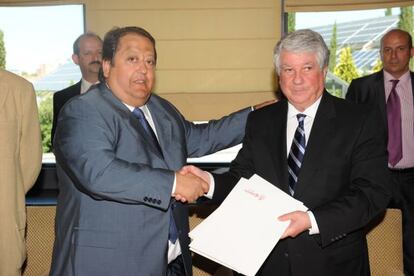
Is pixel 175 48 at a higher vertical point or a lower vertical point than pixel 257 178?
higher

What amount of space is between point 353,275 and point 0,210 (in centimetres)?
173

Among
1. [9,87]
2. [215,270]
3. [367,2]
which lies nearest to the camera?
[9,87]

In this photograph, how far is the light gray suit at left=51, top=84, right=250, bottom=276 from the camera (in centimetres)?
229

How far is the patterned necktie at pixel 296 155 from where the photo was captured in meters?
2.37

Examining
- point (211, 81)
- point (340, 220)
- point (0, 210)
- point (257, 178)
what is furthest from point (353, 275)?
point (211, 81)

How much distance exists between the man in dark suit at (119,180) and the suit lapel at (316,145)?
472 millimetres

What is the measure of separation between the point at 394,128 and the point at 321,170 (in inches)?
112

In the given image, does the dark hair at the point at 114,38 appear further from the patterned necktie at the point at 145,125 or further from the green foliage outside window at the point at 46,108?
the green foliage outside window at the point at 46,108

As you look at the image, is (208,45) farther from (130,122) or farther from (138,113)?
(130,122)

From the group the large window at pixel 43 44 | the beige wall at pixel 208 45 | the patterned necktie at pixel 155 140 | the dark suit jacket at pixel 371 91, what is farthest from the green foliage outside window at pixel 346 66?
the patterned necktie at pixel 155 140

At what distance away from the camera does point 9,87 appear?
2.83 metres

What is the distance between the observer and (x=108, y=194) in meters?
2.29

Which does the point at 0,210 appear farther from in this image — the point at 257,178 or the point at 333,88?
the point at 333,88

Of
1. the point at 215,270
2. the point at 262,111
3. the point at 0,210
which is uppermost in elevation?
the point at 262,111
